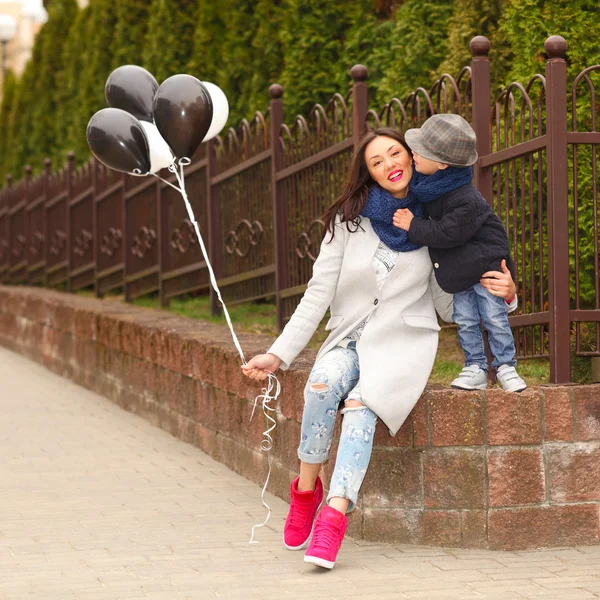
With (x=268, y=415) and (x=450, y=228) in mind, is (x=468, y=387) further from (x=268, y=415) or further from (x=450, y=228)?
(x=268, y=415)

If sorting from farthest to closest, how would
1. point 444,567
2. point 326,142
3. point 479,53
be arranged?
point 326,142, point 479,53, point 444,567

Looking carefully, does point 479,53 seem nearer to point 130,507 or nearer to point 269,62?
point 130,507

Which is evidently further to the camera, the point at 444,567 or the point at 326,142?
the point at 326,142

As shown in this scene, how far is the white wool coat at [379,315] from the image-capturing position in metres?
4.94

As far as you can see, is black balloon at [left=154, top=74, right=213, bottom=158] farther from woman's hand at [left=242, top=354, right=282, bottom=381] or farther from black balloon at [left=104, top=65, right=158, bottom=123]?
woman's hand at [left=242, top=354, right=282, bottom=381]

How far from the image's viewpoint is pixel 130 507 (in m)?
6.09

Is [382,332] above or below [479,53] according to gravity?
below

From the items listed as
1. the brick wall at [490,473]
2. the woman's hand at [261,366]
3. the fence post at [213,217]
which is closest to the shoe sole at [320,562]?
the brick wall at [490,473]

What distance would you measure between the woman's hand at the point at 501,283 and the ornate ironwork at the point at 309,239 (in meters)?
2.16

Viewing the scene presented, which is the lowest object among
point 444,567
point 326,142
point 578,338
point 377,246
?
point 444,567

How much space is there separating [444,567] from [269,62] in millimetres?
7459

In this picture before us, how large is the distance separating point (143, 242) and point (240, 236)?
244 centimetres

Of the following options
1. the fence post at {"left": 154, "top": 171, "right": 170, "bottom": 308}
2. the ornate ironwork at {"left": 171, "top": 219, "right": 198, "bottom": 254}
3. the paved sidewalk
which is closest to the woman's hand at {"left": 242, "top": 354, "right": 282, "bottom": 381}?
the paved sidewalk

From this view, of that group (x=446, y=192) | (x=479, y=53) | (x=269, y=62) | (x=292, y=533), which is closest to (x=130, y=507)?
(x=292, y=533)
